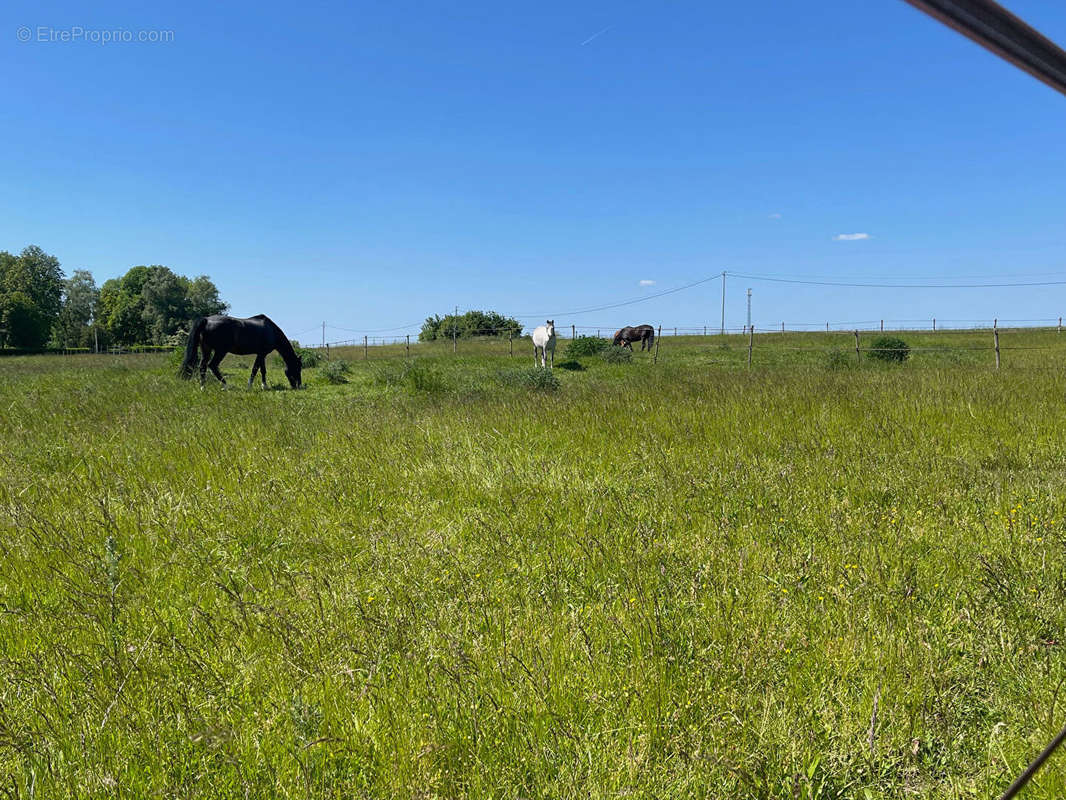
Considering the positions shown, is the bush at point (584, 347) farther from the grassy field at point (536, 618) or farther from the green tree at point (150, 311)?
the green tree at point (150, 311)

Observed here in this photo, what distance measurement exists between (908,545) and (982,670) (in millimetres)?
1360

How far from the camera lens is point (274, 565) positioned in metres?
4.00

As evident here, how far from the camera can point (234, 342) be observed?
57.8 feet

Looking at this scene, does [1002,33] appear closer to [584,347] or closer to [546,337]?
[546,337]

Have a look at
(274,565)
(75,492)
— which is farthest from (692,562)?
(75,492)

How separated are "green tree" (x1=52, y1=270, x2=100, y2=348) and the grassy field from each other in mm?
92590

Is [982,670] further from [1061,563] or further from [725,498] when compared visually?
[725,498]

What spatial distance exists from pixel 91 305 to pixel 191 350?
92.3 metres

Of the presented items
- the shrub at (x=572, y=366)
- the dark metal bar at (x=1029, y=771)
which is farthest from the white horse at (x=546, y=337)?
the dark metal bar at (x=1029, y=771)

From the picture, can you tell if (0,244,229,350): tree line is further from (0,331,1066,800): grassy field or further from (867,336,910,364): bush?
(0,331,1066,800): grassy field

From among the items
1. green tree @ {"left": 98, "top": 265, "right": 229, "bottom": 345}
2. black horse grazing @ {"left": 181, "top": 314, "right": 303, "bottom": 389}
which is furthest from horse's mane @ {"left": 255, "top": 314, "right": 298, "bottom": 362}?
green tree @ {"left": 98, "top": 265, "right": 229, "bottom": 345}

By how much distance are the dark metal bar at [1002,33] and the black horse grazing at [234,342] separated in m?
18.1

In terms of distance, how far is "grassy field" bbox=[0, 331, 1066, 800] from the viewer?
2.25 m

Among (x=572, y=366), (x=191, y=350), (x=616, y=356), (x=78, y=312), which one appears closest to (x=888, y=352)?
(x=616, y=356)
